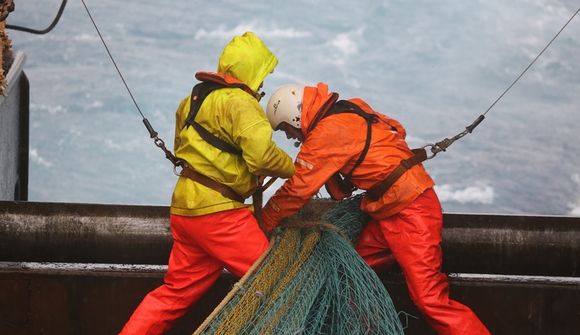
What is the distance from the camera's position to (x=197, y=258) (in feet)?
13.9

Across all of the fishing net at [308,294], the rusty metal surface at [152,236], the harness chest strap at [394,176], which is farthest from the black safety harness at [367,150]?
the rusty metal surface at [152,236]

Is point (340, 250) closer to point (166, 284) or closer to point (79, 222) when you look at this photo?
point (166, 284)

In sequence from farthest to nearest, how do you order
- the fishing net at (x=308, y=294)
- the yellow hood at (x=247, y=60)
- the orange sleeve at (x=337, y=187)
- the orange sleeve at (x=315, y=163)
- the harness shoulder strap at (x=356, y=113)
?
1. the orange sleeve at (x=337, y=187)
2. the harness shoulder strap at (x=356, y=113)
3. the orange sleeve at (x=315, y=163)
4. the yellow hood at (x=247, y=60)
5. the fishing net at (x=308, y=294)

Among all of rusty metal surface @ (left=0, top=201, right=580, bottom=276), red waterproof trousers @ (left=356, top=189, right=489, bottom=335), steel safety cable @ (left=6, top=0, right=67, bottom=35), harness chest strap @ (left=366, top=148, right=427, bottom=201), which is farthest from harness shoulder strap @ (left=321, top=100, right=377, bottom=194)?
steel safety cable @ (left=6, top=0, right=67, bottom=35)

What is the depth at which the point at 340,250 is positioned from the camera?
4086 mm

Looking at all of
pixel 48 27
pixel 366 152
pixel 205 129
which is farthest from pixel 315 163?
pixel 48 27

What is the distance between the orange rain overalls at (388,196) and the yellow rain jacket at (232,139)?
16 cm

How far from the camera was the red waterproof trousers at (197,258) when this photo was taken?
4039 millimetres

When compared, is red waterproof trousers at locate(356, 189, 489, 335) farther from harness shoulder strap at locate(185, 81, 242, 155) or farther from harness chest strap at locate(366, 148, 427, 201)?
harness shoulder strap at locate(185, 81, 242, 155)

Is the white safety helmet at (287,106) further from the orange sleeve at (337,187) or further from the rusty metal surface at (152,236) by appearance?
the rusty metal surface at (152,236)

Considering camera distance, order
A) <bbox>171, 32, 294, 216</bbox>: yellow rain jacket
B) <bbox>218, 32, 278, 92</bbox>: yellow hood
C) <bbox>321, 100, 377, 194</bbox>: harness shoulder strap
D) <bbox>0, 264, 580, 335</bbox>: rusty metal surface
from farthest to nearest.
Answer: <bbox>0, 264, 580, 335</bbox>: rusty metal surface < <bbox>321, 100, 377, 194</bbox>: harness shoulder strap < <bbox>218, 32, 278, 92</bbox>: yellow hood < <bbox>171, 32, 294, 216</bbox>: yellow rain jacket

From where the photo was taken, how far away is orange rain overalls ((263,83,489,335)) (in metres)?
4.11

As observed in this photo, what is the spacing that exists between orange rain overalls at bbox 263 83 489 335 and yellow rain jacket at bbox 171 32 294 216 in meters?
0.16

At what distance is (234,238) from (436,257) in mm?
1023
